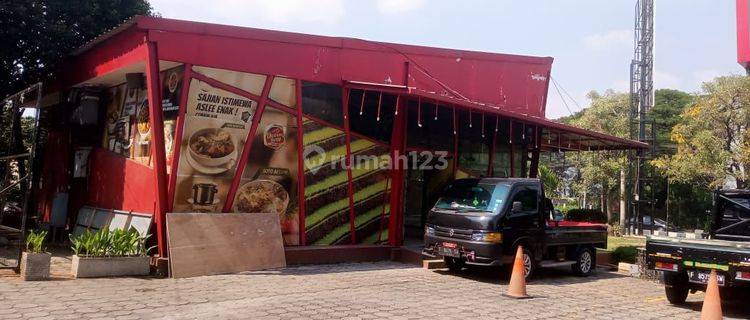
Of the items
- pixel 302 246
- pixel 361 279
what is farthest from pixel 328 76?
pixel 361 279

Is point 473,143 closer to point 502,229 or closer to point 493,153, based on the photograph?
point 493,153

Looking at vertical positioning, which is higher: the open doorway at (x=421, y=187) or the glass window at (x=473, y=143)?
the glass window at (x=473, y=143)

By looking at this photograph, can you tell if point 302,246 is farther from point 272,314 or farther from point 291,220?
point 272,314

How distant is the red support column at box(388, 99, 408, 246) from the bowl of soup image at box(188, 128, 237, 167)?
3689 millimetres

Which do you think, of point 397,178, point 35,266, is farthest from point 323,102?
point 35,266

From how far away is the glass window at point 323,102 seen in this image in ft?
39.1

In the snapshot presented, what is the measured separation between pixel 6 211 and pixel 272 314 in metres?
14.4

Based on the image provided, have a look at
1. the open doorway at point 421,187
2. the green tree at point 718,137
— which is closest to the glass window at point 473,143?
the open doorway at point 421,187

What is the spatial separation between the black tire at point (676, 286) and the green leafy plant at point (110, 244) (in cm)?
869

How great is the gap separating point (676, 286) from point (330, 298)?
5.41m

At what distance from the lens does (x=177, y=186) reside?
34.7 feet

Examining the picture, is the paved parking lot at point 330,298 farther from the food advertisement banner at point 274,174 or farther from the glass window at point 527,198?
the glass window at point 527,198

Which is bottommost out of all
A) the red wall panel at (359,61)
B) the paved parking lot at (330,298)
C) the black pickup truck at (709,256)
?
the paved parking lot at (330,298)

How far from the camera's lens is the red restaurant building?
421 inches
